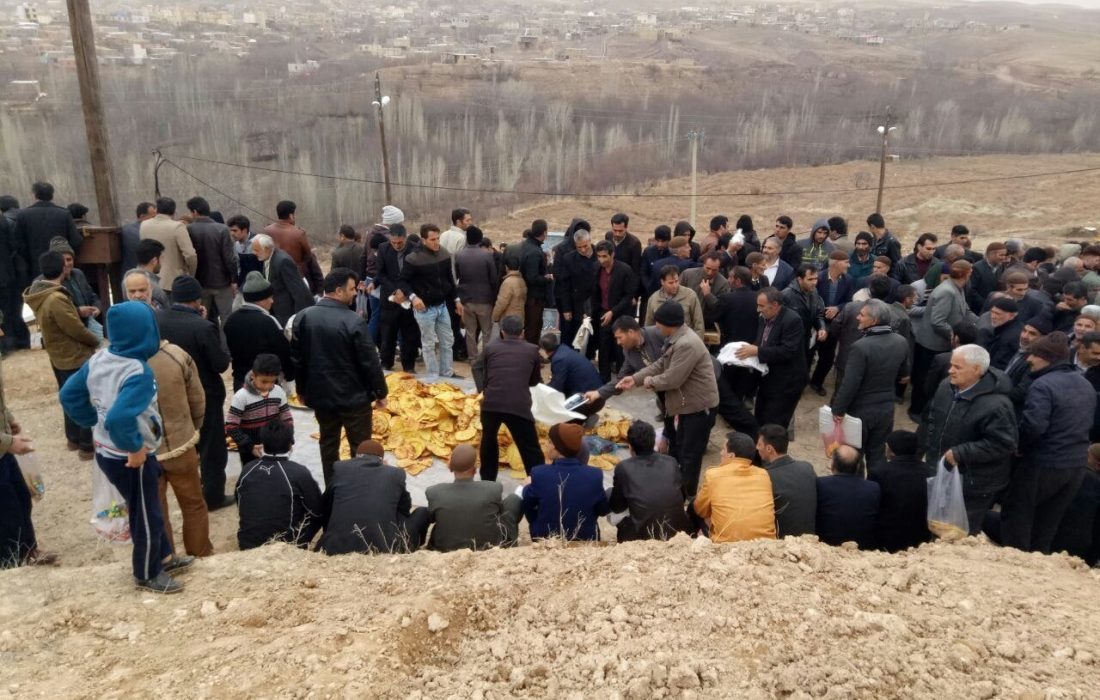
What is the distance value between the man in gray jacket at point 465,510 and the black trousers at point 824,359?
5.17m

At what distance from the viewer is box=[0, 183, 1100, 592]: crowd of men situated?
4.67 meters

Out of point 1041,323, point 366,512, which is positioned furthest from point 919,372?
point 366,512

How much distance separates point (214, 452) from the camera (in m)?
6.04

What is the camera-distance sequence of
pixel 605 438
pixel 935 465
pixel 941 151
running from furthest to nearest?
pixel 941 151 < pixel 605 438 < pixel 935 465

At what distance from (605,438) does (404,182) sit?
26.3 meters

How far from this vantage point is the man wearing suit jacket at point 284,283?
7656 millimetres

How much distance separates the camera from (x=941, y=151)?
4238 cm

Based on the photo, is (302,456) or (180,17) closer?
(302,456)

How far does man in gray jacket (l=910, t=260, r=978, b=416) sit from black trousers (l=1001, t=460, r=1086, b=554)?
229cm

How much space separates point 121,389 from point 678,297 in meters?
4.75

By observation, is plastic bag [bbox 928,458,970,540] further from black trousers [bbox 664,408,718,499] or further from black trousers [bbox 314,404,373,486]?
black trousers [bbox 314,404,373,486]

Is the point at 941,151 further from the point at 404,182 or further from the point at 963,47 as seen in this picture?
the point at 963,47

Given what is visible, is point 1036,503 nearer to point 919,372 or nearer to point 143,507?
point 919,372

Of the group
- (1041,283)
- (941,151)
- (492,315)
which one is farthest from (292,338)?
(941,151)
